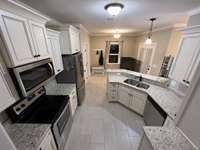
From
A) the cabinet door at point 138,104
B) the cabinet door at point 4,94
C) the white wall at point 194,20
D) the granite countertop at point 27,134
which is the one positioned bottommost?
the cabinet door at point 138,104

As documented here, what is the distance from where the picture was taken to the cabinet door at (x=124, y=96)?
2.89m

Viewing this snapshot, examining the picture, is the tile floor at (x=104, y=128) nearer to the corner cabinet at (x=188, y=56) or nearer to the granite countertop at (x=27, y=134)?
the granite countertop at (x=27, y=134)

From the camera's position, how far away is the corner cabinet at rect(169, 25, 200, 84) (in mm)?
1403

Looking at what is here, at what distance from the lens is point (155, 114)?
1.94m

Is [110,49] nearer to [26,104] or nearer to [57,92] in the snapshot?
[57,92]

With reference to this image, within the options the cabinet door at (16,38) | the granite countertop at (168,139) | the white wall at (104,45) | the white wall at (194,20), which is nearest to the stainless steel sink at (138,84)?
the granite countertop at (168,139)

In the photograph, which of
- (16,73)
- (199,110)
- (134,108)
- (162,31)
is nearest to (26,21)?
(16,73)

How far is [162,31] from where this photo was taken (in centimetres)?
403

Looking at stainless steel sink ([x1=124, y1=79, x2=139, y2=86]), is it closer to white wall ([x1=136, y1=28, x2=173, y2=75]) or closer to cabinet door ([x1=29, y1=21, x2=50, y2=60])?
white wall ([x1=136, y1=28, x2=173, y2=75])

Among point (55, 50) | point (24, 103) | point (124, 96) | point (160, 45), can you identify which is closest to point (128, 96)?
point (124, 96)

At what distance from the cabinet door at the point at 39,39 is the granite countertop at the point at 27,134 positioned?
101 cm

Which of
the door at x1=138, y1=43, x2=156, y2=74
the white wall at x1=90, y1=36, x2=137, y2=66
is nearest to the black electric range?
the door at x1=138, y1=43, x2=156, y2=74

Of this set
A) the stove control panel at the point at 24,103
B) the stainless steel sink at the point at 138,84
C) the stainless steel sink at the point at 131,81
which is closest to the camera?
the stove control panel at the point at 24,103

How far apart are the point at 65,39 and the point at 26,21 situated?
129cm
